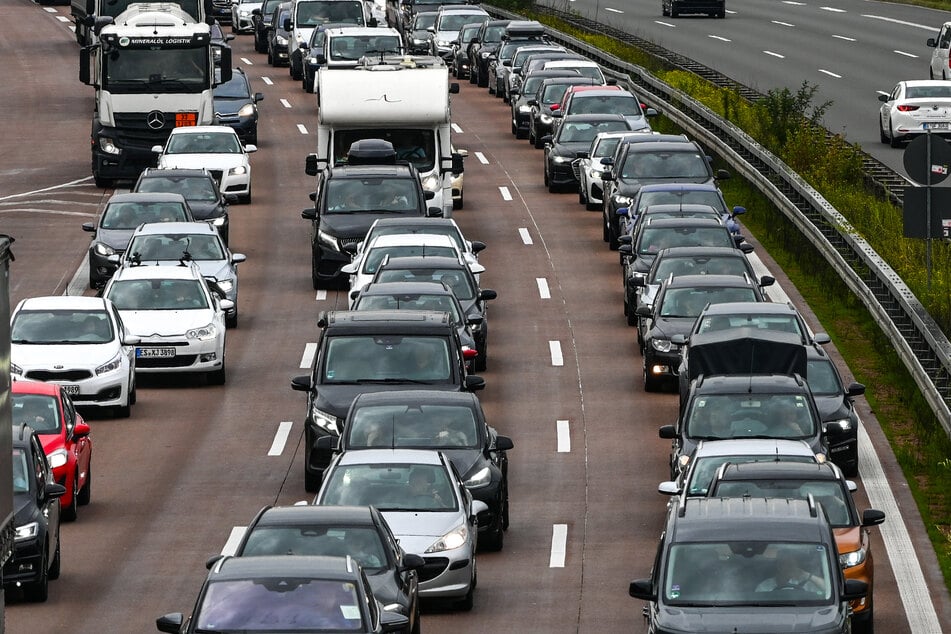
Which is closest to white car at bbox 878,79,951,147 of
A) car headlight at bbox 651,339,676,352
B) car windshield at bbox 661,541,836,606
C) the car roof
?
car headlight at bbox 651,339,676,352

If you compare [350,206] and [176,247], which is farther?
[350,206]

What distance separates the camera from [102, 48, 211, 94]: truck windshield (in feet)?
153

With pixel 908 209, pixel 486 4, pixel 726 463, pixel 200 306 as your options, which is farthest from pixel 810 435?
pixel 486 4

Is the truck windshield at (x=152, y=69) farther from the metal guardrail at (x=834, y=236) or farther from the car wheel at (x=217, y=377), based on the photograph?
the car wheel at (x=217, y=377)

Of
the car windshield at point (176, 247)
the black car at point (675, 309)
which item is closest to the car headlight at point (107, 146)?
the car windshield at point (176, 247)

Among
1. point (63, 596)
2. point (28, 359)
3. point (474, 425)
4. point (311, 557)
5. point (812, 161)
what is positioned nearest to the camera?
point (311, 557)

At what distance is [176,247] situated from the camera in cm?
3578

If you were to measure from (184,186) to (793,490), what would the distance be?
2351 cm

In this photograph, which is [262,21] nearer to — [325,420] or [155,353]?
[155,353]

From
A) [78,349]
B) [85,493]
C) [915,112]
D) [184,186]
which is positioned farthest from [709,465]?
[915,112]

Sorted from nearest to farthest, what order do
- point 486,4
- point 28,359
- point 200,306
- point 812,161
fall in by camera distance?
point 28,359, point 200,306, point 812,161, point 486,4

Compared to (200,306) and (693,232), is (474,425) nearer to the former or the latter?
(200,306)

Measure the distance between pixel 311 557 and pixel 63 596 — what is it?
5553 millimetres

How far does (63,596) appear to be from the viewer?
2056cm
